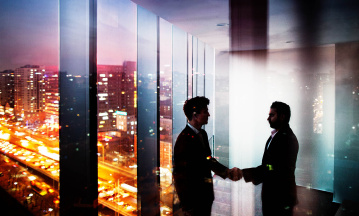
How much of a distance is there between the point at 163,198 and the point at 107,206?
1330mm

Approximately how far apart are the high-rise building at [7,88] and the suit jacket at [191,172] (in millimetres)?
1350

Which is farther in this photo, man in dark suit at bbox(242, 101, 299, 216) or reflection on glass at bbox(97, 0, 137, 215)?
man in dark suit at bbox(242, 101, 299, 216)

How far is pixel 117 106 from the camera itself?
2396mm

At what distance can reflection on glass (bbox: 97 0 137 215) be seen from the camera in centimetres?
224

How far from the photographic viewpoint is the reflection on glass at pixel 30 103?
4.73 feet

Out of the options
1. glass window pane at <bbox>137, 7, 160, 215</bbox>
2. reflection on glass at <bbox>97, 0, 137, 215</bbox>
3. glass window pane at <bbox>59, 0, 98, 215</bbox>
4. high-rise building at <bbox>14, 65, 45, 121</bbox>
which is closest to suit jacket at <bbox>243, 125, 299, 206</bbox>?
glass window pane at <bbox>137, 7, 160, 215</bbox>

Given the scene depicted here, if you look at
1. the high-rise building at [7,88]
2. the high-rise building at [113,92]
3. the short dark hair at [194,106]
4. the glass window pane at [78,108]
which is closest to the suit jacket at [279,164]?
the short dark hair at [194,106]

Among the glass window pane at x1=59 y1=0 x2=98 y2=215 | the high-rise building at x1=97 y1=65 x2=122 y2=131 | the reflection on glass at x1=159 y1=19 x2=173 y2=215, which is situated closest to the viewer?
the glass window pane at x1=59 y1=0 x2=98 y2=215

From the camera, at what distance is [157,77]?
3217 millimetres

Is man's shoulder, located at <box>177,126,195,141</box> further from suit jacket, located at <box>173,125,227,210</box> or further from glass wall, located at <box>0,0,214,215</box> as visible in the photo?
glass wall, located at <box>0,0,214,215</box>

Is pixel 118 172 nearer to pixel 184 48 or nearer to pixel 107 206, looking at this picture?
pixel 107 206

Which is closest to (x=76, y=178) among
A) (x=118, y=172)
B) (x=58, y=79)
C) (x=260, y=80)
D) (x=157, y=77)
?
(x=118, y=172)

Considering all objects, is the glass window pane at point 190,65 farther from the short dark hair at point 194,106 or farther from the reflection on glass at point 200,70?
the short dark hair at point 194,106

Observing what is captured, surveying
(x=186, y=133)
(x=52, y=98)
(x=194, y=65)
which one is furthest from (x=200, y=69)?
(x=52, y=98)
